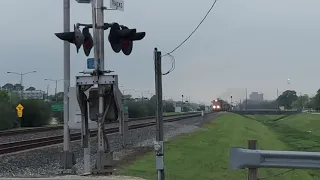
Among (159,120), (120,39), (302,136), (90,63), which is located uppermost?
(120,39)

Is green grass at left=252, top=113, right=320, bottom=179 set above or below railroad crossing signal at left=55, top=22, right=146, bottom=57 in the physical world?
below

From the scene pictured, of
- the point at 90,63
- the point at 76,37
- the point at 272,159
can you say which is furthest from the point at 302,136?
the point at 272,159

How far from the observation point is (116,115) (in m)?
12.1

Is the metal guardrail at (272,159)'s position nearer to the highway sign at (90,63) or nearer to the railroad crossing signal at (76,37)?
the railroad crossing signal at (76,37)

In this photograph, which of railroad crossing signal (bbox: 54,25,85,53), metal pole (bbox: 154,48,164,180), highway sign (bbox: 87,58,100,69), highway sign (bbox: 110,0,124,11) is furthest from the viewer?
highway sign (bbox: 87,58,100,69)

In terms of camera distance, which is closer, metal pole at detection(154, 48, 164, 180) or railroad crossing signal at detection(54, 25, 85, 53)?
metal pole at detection(154, 48, 164, 180)

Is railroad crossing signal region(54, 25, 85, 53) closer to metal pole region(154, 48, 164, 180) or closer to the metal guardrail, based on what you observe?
metal pole region(154, 48, 164, 180)

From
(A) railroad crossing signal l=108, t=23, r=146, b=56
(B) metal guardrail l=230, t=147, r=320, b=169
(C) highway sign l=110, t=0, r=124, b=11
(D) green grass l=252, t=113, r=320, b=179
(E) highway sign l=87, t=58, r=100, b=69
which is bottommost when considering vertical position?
(D) green grass l=252, t=113, r=320, b=179

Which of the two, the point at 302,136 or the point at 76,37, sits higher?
the point at 76,37

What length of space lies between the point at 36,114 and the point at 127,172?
2178 inches

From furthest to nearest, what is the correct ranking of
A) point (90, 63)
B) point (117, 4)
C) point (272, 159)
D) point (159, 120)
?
point (90, 63)
point (117, 4)
point (159, 120)
point (272, 159)

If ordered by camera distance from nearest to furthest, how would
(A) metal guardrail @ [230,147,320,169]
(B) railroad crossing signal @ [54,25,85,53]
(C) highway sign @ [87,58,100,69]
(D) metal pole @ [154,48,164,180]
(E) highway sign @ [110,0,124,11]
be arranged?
(A) metal guardrail @ [230,147,320,169] → (D) metal pole @ [154,48,164,180] → (B) railroad crossing signal @ [54,25,85,53] → (E) highway sign @ [110,0,124,11] → (C) highway sign @ [87,58,100,69]

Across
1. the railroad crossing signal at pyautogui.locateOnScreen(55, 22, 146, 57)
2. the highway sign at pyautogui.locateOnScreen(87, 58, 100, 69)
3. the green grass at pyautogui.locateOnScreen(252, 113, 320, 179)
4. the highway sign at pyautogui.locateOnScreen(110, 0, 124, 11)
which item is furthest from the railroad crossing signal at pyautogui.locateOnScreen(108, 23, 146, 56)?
the green grass at pyautogui.locateOnScreen(252, 113, 320, 179)

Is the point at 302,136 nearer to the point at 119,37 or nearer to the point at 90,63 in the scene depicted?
the point at 90,63
